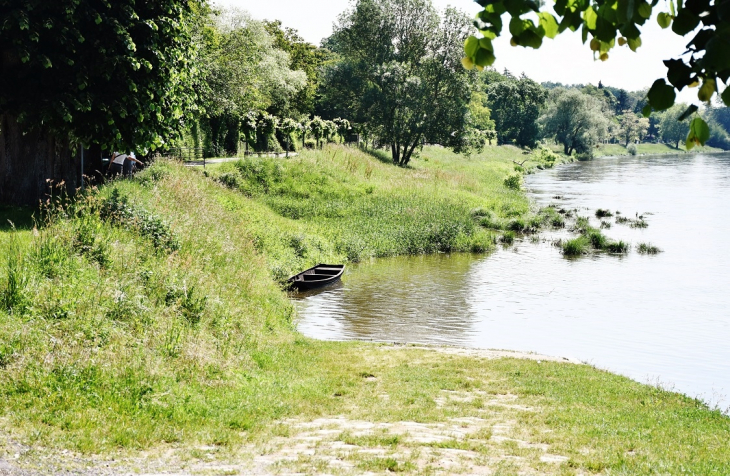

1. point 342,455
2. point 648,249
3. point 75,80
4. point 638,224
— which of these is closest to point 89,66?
point 75,80

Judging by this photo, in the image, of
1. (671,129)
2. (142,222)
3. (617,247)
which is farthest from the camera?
(671,129)

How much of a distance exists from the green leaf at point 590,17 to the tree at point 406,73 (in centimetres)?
5555

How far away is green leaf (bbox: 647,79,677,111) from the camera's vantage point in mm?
3328

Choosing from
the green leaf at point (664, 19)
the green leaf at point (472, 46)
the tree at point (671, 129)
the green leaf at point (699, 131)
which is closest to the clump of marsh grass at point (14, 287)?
the green leaf at point (472, 46)

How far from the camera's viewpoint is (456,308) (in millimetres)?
24031

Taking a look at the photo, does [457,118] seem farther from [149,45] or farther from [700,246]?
[149,45]

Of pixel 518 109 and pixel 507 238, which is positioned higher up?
pixel 518 109

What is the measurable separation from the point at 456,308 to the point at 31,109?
14698mm

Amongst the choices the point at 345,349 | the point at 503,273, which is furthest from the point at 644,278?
the point at 345,349

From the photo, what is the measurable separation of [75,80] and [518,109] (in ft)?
357

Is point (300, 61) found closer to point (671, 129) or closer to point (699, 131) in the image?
point (699, 131)

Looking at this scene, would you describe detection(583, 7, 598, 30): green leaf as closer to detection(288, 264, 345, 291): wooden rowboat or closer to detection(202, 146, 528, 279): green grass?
detection(288, 264, 345, 291): wooden rowboat

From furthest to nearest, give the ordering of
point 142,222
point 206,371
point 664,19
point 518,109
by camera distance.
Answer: point 518,109 < point 142,222 < point 206,371 < point 664,19

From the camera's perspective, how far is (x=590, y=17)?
3805mm
